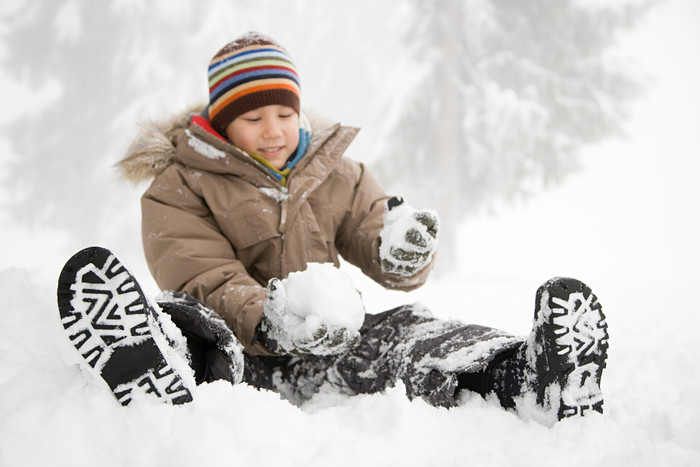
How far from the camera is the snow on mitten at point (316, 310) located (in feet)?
3.96

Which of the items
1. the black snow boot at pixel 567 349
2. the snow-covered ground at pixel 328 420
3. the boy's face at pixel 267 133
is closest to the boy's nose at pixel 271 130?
the boy's face at pixel 267 133

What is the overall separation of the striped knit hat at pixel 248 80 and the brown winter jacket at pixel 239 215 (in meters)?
0.12

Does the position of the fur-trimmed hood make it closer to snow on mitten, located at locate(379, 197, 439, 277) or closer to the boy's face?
the boy's face

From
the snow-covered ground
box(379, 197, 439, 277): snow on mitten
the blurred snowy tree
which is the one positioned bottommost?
the snow-covered ground

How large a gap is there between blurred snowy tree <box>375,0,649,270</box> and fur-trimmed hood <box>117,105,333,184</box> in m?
6.69

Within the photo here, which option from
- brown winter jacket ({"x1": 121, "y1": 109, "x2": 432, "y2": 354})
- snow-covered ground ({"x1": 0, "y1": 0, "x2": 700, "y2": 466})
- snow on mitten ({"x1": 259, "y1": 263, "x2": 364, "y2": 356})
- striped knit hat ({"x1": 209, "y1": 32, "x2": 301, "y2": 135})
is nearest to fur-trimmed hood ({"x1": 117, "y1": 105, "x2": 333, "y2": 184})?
brown winter jacket ({"x1": 121, "y1": 109, "x2": 432, "y2": 354})

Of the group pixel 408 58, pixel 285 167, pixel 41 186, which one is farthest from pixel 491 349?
pixel 41 186

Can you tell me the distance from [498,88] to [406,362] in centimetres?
754

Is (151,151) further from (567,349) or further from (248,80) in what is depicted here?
(567,349)

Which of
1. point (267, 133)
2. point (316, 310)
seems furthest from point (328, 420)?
point (267, 133)

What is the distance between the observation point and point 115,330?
3.39ft

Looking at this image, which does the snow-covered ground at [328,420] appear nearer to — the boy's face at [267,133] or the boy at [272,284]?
the boy at [272,284]

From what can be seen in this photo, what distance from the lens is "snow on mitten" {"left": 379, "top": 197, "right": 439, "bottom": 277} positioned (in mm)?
1511

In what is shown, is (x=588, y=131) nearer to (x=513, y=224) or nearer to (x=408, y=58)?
(x=408, y=58)
